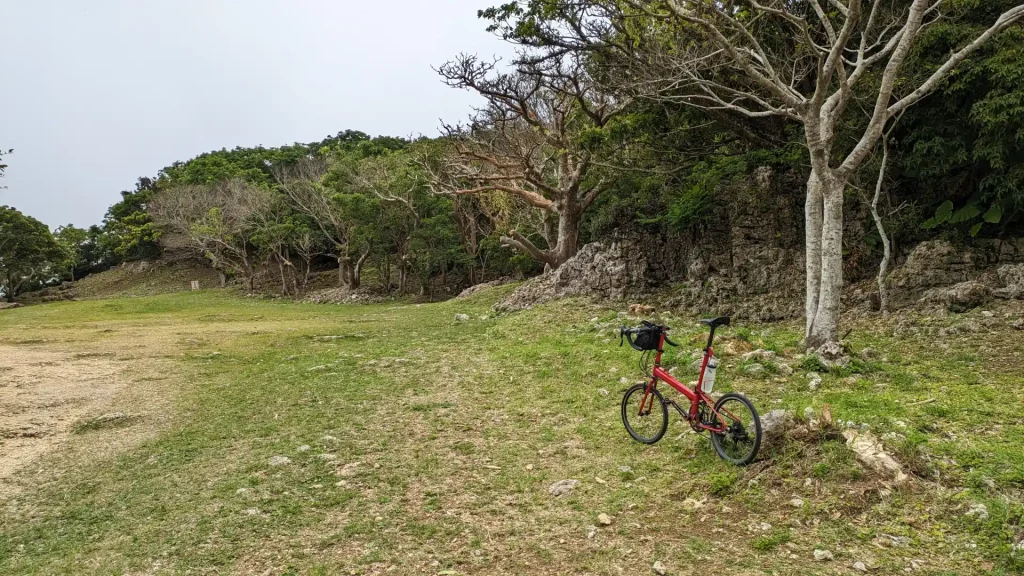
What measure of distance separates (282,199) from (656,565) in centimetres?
4194

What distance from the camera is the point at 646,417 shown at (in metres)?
6.62

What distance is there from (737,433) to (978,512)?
1.67 m

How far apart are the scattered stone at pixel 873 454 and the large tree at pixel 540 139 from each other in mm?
11930

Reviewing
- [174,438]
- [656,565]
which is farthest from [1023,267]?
[174,438]

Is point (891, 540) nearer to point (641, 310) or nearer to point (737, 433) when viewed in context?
point (737, 433)

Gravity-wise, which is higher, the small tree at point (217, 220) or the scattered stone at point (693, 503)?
the small tree at point (217, 220)

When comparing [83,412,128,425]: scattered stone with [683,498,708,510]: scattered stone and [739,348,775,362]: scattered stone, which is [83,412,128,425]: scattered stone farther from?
[739,348,775,362]: scattered stone

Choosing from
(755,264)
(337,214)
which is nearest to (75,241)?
(337,214)

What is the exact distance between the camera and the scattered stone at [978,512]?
371 centimetres

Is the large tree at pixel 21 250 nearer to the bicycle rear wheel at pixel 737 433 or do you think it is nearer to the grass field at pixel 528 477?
the grass field at pixel 528 477

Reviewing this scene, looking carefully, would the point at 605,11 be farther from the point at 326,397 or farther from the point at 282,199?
the point at 282,199

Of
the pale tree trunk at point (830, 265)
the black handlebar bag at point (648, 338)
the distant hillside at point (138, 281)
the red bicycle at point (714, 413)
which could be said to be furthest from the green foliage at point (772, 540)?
the distant hillside at point (138, 281)

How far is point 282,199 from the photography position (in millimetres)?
40969

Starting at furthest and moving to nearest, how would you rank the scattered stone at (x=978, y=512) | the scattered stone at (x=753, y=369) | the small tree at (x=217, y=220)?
the small tree at (x=217, y=220) → the scattered stone at (x=753, y=369) → the scattered stone at (x=978, y=512)
